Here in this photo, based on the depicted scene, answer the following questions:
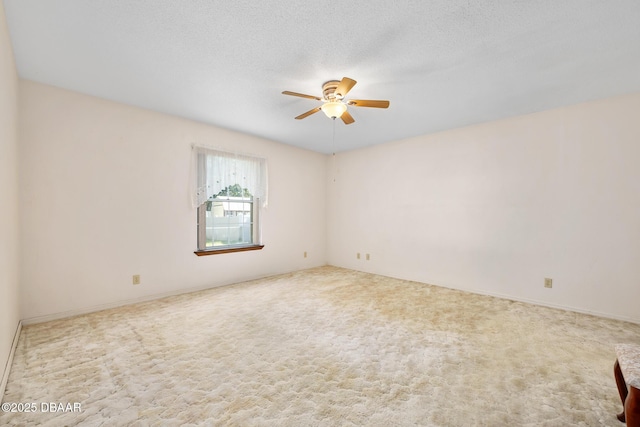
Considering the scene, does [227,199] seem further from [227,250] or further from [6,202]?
[6,202]

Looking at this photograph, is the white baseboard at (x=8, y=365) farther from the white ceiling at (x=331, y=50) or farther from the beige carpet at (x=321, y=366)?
the white ceiling at (x=331, y=50)

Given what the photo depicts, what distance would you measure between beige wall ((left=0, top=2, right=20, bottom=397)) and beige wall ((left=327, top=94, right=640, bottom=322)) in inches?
175

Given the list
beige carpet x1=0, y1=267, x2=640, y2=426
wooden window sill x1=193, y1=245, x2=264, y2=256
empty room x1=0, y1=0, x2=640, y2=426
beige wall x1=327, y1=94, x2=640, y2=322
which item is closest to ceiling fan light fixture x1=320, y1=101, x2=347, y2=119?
empty room x1=0, y1=0, x2=640, y2=426

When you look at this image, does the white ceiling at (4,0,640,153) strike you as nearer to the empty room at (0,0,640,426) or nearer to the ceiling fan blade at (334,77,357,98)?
the empty room at (0,0,640,426)

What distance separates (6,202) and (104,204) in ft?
3.60

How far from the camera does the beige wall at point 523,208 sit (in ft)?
9.39

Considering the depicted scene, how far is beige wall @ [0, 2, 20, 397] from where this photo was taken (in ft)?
5.63

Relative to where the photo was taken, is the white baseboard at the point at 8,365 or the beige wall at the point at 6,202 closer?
the white baseboard at the point at 8,365

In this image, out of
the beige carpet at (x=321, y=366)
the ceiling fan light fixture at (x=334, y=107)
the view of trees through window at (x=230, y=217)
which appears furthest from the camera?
the view of trees through window at (x=230, y=217)

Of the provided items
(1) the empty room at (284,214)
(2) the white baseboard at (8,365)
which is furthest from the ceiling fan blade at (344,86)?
(2) the white baseboard at (8,365)

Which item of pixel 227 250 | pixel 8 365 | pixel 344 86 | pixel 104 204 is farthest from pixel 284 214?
pixel 8 365

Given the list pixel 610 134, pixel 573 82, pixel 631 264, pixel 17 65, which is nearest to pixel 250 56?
pixel 17 65

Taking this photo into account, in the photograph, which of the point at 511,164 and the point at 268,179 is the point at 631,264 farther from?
the point at 268,179

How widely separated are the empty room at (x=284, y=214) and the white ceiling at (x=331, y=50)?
0.07ft
